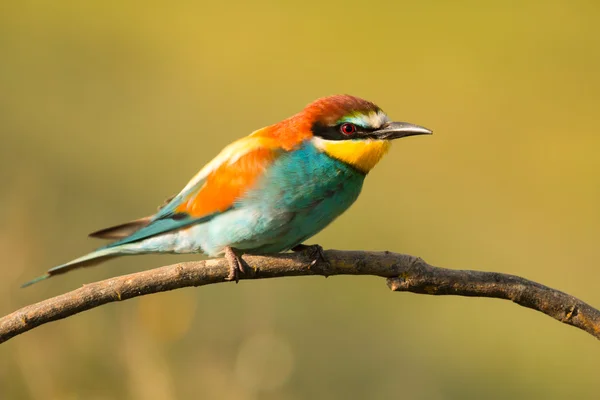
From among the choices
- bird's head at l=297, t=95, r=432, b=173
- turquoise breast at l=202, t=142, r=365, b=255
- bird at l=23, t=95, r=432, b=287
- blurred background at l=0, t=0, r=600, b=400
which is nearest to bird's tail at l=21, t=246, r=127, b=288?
bird at l=23, t=95, r=432, b=287

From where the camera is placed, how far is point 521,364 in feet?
12.9

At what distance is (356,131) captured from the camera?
2.20m

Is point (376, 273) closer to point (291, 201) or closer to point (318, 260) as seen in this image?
point (318, 260)

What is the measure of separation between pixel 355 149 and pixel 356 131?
0.05 m

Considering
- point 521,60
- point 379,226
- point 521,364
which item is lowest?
point 521,364

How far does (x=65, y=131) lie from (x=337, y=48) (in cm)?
261

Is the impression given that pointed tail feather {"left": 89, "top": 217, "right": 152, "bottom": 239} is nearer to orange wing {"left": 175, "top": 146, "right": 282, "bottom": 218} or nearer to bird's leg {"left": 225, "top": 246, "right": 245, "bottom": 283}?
orange wing {"left": 175, "top": 146, "right": 282, "bottom": 218}

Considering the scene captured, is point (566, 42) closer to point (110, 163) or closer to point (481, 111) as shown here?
point (481, 111)

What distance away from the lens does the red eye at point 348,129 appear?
2203mm

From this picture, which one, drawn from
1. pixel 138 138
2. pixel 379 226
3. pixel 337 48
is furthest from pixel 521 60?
pixel 138 138

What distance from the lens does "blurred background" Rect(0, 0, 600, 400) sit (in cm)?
251

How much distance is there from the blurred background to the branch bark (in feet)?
1.81

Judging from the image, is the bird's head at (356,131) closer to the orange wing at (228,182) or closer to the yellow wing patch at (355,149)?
the yellow wing patch at (355,149)

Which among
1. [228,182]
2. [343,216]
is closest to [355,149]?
[228,182]
